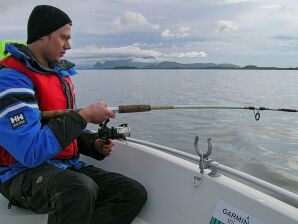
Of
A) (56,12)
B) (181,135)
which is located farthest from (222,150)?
(56,12)

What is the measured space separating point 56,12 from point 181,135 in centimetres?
749

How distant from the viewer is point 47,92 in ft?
8.13

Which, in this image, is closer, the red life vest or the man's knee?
the man's knee

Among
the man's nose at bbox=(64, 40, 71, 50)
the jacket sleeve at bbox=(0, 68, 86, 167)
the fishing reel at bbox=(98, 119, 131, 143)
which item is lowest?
the fishing reel at bbox=(98, 119, 131, 143)

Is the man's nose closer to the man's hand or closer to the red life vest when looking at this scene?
the red life vest

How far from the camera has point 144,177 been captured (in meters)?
3.07

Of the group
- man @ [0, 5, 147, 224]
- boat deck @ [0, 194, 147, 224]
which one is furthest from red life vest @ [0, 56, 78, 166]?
boat deck @ [0, 194, 147, 224]

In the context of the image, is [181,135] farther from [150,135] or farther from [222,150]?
[222,150]

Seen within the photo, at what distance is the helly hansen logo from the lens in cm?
211

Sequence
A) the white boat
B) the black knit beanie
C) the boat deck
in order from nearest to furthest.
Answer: the white boat
the black knit beanie
the boat deck

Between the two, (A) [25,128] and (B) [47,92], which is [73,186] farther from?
(B) [47,92]

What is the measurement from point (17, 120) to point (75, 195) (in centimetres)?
53

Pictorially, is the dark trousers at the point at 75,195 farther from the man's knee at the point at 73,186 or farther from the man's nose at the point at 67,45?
the man's nose at the point at 67,45

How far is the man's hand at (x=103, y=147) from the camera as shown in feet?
9.72
